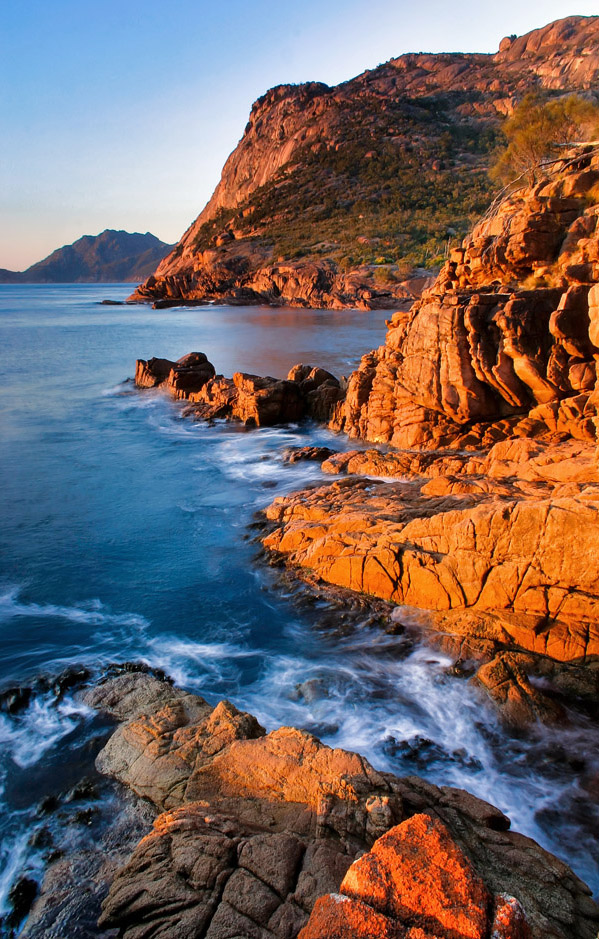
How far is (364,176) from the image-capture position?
9706cm

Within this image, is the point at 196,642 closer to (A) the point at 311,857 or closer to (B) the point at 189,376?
(A) the point at 311,857

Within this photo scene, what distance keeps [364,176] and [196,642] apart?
341 feet

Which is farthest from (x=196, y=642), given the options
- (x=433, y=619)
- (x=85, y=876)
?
(x=85, y=876)

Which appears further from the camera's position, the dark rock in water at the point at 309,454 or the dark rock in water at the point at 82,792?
the dark rock in water at the point at 309,454

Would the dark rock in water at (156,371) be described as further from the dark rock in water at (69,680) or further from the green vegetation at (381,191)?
the green vegetation at (381,191)

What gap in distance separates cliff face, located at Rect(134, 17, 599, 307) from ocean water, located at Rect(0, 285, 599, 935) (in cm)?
5312

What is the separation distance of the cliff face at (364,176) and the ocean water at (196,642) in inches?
2091

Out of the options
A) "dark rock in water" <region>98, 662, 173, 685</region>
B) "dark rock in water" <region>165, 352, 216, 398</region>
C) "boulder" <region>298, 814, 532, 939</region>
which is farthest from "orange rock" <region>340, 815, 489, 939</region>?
"dark rock in water" <region>165, 352, 216, 398</region>

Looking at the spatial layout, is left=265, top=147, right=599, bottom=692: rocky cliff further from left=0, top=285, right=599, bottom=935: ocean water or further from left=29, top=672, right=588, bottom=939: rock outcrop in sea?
left=29, top=672, right=588, bottom=939: rock outcrop in sea

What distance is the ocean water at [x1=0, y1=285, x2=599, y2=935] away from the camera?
6141 millimetres

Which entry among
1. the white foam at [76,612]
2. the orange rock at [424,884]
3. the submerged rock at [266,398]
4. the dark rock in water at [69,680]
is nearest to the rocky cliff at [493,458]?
the submerged rock at [266,398]

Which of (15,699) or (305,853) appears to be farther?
(15,699)

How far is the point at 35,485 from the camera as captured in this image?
1728 cm

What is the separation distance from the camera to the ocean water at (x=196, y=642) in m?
6.14
